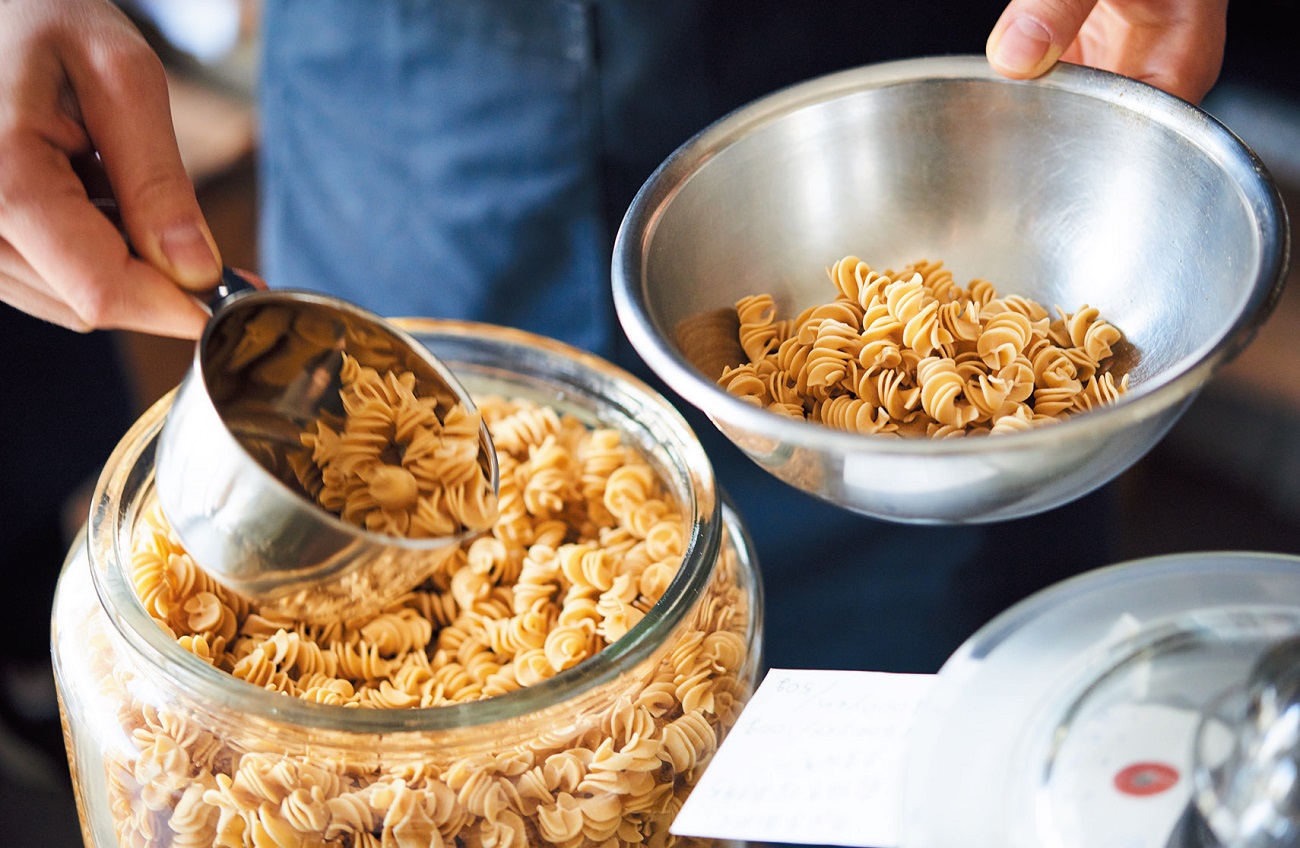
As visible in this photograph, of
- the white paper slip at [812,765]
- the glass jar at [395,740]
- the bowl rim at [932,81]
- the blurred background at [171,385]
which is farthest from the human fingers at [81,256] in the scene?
the blurred background at [171,385]

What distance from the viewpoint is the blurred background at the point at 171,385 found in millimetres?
1444

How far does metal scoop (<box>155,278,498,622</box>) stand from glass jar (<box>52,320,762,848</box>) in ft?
0.17

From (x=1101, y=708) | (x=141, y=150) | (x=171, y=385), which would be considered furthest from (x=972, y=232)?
(x=171, y=385)

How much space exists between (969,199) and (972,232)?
0.07ft

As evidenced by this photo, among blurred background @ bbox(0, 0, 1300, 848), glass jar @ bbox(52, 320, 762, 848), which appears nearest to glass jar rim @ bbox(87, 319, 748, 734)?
glass jar @ bbox(52, 320, 762, 848)

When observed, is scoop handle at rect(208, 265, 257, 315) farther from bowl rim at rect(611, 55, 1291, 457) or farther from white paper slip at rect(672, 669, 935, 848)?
white paper slip at rect(672, 669, 935, 848)

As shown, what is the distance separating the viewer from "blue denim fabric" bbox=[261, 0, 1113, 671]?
923 mm

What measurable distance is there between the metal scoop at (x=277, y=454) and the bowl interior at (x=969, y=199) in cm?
14

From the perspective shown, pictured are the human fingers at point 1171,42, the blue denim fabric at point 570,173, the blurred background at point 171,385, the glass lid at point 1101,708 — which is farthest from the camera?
the blurred background at point 171,385

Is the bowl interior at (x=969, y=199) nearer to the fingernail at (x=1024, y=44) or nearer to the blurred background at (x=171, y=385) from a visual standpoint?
the fingernail at (x=1024, y=44)

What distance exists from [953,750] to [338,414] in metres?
0.33

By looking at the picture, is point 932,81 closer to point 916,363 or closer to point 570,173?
point 916,363

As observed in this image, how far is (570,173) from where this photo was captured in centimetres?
97

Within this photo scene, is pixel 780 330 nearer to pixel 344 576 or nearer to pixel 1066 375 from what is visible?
pixel 1066 375
